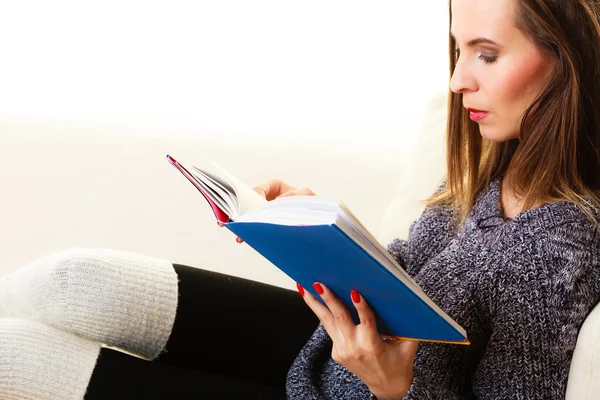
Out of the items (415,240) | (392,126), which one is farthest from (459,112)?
(392,126)

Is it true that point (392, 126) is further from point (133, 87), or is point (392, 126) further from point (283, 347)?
point (283, 347)

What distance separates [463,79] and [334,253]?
42cm

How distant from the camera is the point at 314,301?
1.02m

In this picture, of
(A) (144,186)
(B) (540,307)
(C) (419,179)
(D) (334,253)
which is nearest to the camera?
(D) (334,253)

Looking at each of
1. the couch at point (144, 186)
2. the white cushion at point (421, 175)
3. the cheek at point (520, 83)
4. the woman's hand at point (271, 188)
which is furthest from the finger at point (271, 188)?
the couch at point (144, 186)

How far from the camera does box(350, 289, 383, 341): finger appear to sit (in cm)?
94

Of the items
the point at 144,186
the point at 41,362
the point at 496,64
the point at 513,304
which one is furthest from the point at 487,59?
the point at 144,186

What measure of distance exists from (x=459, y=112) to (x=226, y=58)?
146cm

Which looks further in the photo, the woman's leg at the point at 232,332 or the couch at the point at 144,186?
the couch at the point at 144,186

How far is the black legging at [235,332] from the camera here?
4.22 ft

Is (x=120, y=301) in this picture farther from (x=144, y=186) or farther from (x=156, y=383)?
(x=144, y=186)

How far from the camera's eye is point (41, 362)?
1.16 metres

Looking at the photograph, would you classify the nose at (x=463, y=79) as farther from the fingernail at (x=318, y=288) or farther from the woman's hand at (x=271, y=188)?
the fingernail at (x=318, y=288)

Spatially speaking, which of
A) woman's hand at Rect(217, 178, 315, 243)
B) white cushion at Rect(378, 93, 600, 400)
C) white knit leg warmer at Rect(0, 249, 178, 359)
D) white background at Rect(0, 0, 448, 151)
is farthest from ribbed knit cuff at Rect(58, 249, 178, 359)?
white background at Rect(0, 0, 448, 151)
